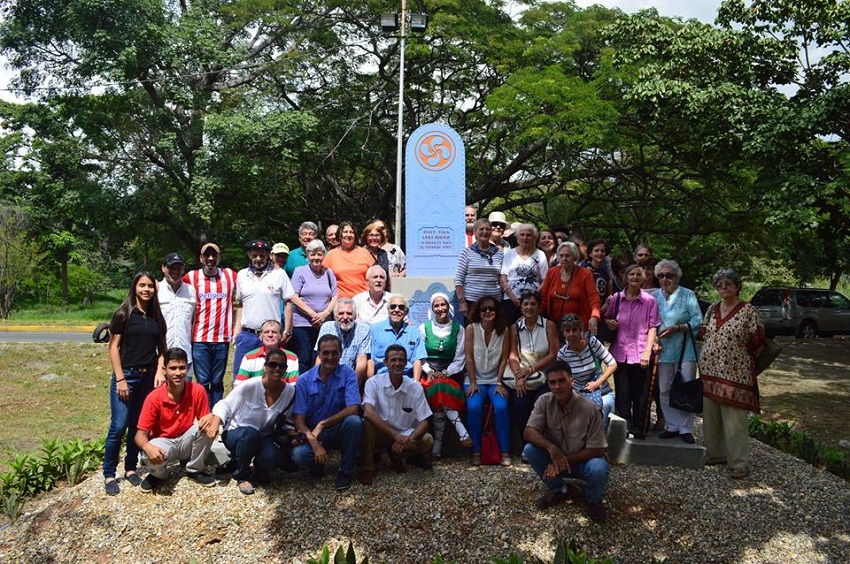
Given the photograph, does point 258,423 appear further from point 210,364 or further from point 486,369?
point 486,369

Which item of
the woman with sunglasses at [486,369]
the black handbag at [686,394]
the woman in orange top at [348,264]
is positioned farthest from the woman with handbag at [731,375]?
the woman in orange top at [348,264]

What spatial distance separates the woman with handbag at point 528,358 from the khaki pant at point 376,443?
0.80 meters

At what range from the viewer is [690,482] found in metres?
5.05

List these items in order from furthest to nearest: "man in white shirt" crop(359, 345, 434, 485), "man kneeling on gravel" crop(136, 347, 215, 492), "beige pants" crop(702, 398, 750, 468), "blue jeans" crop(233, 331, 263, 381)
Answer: "blue jeans" crop(233, 331, 263, 381) < "beige pants" crop(702, 398, 750, 468) < "man in white shirt" crop(359, 345, 434, 485) < "man kneeling on gravel" crop(136, 347, 215, 492)

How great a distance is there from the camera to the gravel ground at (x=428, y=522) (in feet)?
13.8

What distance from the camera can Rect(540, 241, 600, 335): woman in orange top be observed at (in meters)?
5.57

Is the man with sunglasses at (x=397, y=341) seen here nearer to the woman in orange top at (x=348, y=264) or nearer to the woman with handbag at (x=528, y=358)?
the woman with handbag at (x=528, y=358)

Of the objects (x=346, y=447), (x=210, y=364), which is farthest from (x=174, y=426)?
(x=346, y=447)

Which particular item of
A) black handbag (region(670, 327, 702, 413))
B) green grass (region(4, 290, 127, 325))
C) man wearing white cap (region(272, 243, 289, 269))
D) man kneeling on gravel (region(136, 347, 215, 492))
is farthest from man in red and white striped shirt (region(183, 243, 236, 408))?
green grass (region(4, 290, 127, 325))

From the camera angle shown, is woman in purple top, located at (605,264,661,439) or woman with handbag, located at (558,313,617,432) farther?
woman in purple top, located at (605,264,661,439)

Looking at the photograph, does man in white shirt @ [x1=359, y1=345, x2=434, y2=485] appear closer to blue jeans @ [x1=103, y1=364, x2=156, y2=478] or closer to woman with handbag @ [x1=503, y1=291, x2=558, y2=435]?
woman with handbag @ [x1=503, y1=291, x2=558, y2=435]

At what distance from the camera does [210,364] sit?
5.63m

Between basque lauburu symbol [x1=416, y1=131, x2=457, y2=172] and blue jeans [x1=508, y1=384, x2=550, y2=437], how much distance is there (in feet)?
11.3

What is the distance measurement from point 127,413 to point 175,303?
0.91m
